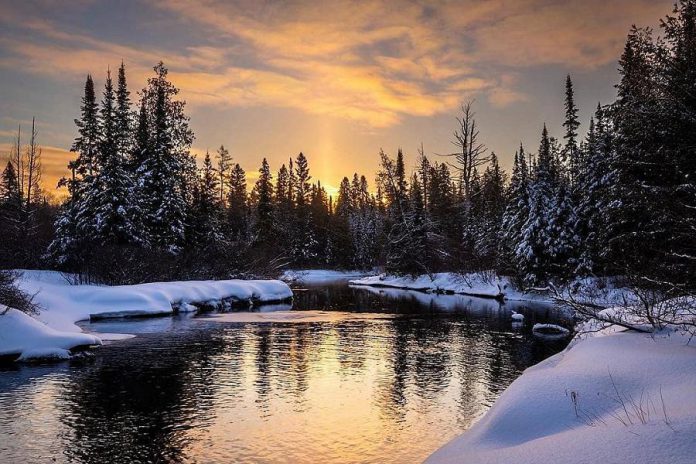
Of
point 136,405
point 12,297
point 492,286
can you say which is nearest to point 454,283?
point 492,286

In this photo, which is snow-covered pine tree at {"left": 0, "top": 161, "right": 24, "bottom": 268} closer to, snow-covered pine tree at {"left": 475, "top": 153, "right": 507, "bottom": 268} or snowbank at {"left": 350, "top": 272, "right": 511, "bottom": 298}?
snowbank at {"left": 350, "top": 272, "right": 511, "bottom": 298}

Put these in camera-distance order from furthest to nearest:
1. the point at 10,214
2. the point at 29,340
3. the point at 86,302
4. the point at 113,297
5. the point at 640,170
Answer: the point at 10,214
the point at 113,297
the point at 86,302
the point at 640,170
the point at 29,340

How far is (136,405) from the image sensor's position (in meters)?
10.8

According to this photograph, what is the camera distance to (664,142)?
13562 millimetres

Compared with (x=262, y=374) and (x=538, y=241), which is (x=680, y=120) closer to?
(x=262, y=374)

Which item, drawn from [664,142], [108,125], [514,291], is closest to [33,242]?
[108,125]

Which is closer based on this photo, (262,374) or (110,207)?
(262,374)

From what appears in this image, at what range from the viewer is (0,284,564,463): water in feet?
A: 27.8

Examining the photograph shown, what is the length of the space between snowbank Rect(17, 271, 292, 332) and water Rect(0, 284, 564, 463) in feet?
10.9

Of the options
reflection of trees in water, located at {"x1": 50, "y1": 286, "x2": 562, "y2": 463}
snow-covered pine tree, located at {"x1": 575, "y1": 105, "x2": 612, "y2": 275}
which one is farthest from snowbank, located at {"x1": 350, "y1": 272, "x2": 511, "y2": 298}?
reflection of trees in water, located at {"x1": 50, "y1": 286, "x2": 562, "y2": 463}

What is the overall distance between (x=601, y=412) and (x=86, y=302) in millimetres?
23533

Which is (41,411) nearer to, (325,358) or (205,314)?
(325,358)

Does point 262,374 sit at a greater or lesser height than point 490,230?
lesser

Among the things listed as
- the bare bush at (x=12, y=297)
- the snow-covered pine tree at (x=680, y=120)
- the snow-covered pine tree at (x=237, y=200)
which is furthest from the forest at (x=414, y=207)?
the snow-covered pine tree at (x=237, y=200)
